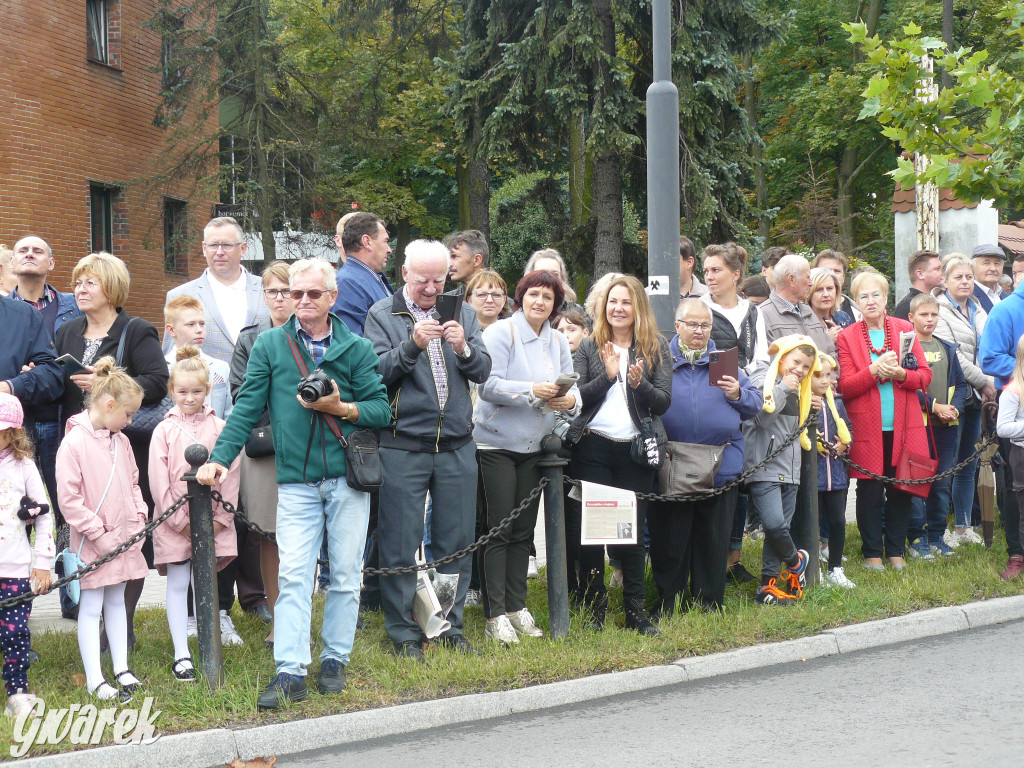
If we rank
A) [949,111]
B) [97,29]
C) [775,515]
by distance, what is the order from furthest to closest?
[97,29] < [949,111] < [775,515]

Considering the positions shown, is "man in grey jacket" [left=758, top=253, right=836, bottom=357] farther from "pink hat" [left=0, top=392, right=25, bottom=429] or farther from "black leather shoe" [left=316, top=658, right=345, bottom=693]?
"pink hat" [left=0, top=392, right=25, bottom=429]

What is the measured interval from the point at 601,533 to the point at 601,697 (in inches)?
40.5

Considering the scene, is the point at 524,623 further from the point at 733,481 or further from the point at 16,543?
the point at 16,543

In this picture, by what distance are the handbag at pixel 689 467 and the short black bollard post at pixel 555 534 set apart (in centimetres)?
72

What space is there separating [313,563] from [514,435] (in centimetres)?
154

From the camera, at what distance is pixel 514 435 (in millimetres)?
6523

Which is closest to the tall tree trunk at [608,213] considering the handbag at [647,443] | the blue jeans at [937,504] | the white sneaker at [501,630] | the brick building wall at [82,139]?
the brick building wall at [82,139]

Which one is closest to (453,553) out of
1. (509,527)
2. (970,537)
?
(509,527)

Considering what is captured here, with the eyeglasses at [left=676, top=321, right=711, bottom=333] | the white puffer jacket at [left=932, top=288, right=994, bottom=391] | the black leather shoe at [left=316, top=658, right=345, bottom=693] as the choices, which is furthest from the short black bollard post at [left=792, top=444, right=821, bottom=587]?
the black leather shoe at [left=316, top=658, right=345, bottom=693]

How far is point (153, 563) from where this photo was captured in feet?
20.8

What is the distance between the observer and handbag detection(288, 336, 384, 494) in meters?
5.48

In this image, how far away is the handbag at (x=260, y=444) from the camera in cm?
619

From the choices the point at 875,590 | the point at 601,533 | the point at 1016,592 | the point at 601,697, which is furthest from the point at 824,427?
the point at 601,697

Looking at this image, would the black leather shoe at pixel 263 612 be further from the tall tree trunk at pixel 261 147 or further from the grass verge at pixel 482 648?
the tall tree trunk at pixel 261 147
